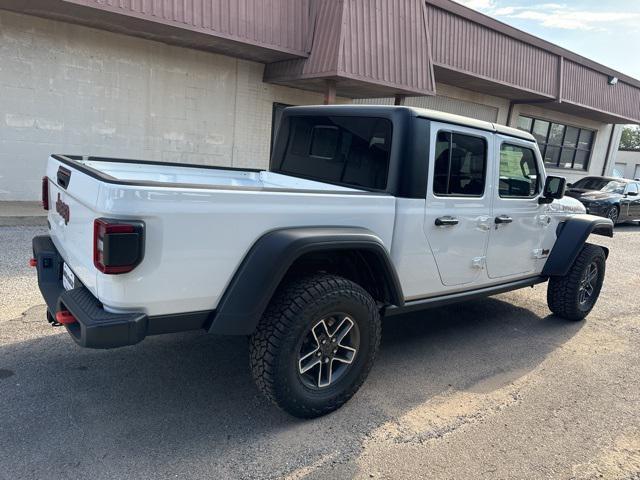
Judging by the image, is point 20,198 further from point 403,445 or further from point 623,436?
point 623,436

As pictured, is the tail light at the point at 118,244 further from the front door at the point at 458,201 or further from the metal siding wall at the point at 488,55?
the metal siding wall at the point at 488,55

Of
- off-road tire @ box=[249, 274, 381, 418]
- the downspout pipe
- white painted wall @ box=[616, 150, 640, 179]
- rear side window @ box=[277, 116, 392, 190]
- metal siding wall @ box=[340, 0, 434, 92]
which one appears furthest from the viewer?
white painted wall @ box=[616, 150, 640, 179]

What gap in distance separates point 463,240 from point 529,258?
1208 mm

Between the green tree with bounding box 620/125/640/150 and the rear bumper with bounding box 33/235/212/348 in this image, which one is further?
the green tree with bounding box 620/125/640/150

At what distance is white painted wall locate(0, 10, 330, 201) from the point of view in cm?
893

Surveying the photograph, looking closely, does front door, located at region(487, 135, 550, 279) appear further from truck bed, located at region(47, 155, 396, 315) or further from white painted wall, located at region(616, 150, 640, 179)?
white painted wall, located at region(616, 150, 640, 179)

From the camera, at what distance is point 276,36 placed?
32.0 ft

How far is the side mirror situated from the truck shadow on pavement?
4.58ft

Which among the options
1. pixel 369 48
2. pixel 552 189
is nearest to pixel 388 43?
pixel 369 48

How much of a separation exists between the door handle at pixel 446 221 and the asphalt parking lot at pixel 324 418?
1181mm

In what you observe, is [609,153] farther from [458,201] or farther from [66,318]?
[66,318]

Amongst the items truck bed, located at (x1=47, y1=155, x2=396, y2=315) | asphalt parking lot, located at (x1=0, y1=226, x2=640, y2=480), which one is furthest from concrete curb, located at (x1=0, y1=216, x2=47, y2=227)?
truck bed, located at (x1=47, y1=155, x2=396, y2=315)

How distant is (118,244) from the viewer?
2.26 metres

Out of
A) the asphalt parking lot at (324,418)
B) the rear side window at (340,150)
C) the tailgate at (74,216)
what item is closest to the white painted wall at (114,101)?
the asphalt parking lot at (324,418)
